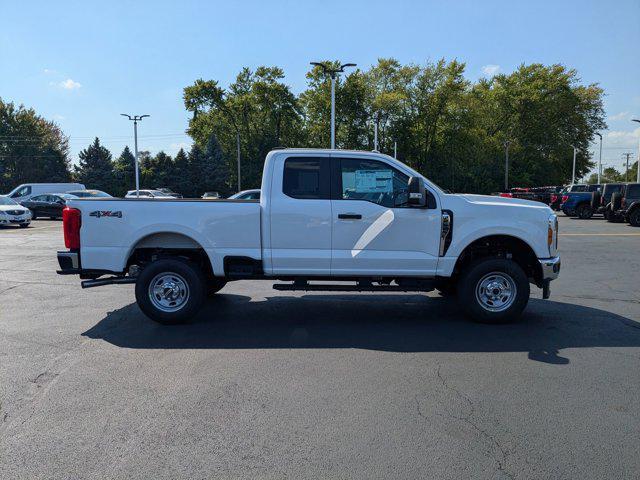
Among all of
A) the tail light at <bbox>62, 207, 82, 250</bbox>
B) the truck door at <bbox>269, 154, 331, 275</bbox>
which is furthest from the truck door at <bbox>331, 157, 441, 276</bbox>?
the tail light at <bbox>62, 207, 82, 250</bbox>

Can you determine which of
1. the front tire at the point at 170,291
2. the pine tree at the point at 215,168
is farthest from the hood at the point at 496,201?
the pine tree at the point at 215,168

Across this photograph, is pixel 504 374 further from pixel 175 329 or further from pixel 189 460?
pixel 175 329

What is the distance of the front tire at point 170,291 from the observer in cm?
686

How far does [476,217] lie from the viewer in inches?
266

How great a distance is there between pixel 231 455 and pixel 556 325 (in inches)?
193

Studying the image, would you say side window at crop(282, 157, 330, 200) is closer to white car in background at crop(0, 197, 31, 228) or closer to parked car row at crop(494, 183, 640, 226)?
parked car row at crop(494, 183, 640, 226)

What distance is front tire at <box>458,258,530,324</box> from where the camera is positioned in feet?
22.3

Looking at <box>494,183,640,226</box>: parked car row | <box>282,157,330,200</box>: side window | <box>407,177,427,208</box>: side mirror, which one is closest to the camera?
<box>407,177,427,208</box>: side mirror

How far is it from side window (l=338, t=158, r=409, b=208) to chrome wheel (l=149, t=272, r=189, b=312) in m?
2.36

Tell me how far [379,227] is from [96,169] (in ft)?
207

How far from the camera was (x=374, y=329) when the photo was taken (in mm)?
6652

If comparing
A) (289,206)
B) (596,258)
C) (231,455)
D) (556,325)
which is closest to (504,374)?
(556,325)

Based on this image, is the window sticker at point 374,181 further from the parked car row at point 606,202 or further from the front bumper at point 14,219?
the front bumper at point 14,219

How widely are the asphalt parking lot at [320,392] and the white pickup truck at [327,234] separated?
1.68 feet
